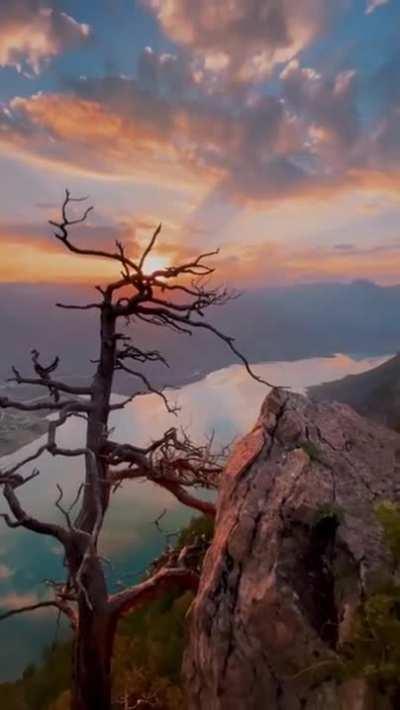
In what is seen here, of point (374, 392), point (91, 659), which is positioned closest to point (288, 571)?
point (91, 659)

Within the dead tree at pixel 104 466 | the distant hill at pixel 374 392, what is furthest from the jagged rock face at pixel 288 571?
the distant hill at pixel 374 392

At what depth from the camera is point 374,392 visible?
71.6 metres

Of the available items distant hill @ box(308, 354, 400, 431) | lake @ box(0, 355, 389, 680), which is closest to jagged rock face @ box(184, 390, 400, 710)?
lake @ box(0, 355, 389, 680)

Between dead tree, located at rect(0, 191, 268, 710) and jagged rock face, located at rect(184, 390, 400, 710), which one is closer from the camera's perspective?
jagged rock face, located at rect(184, 390, 400, 710)

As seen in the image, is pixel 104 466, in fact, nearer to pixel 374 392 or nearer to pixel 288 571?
pixel 288 571

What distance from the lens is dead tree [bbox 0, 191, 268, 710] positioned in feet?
23.3

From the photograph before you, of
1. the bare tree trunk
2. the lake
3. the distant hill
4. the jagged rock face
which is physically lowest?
the lake

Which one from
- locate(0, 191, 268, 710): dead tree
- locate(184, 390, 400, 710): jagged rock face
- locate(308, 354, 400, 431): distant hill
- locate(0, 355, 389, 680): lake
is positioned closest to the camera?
locate(184, 390, 400, 710): jagged rock face

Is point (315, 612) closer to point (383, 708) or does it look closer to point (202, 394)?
point (383, 708)

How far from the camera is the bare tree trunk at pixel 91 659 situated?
7129 millimetres

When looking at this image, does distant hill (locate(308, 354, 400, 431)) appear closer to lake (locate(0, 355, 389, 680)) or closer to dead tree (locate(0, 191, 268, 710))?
lake (locate(0, 355, 389, 680))

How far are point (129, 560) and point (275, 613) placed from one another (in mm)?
45363

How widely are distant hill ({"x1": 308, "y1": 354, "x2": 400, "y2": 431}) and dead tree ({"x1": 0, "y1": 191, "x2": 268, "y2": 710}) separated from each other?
36.5m

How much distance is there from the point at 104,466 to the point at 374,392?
68311 millimetres
